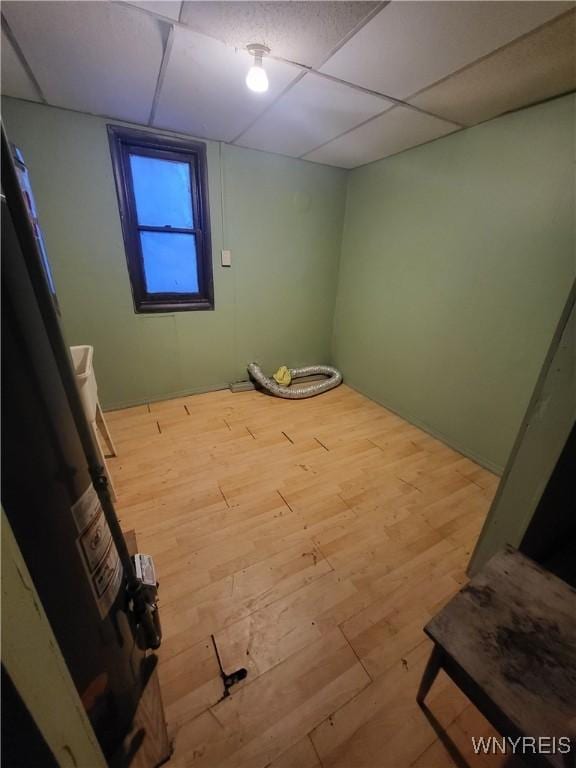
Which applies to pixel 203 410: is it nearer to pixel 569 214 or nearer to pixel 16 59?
pixel 16 59

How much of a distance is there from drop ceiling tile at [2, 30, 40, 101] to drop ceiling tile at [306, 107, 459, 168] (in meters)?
1.94

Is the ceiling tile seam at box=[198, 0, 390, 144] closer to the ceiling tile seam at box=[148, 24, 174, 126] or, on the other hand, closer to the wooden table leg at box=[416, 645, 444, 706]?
the ceiling tile seam at box=[148, 24, 174, 126]

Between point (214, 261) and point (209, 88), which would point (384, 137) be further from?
point (214, 261)

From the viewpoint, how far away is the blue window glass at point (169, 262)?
259 cm

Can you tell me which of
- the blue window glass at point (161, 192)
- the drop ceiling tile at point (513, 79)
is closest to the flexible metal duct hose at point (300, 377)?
the blue window glass at point (161, 192)

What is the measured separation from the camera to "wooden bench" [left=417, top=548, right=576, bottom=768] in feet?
2.27

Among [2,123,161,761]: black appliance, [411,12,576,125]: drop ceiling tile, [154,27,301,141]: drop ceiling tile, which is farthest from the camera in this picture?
[154,27,301,141]: drop ceiling tile

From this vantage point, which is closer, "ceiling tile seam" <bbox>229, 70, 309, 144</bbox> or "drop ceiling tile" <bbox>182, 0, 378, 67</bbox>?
"drop ceiling tile" <bbox>182, 0, 378, 67</bbox>

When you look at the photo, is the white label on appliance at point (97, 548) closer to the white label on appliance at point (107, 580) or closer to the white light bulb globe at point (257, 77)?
the white label on appliance at point (107, 580)

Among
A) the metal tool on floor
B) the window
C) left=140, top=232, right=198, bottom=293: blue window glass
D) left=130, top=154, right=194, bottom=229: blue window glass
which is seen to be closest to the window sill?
the window

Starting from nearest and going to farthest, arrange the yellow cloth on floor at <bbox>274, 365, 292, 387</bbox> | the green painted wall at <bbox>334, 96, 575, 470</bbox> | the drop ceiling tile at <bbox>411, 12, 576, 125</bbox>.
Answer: the drop ceiling tile at <bbox>411, 12, 576, 125</bbox>
the green painted wall at <bbox>334, 96, 575, 470</bbox>
the yellow cloth on floor at <bbox>274, 365, 292, 387</bbox>

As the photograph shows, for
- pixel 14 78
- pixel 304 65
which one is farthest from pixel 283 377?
pixel 14 78

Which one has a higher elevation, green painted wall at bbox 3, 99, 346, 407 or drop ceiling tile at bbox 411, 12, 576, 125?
drop ceiling tile at bbox 411, 12, 576, 125

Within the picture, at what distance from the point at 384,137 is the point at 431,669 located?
3.05 meters
